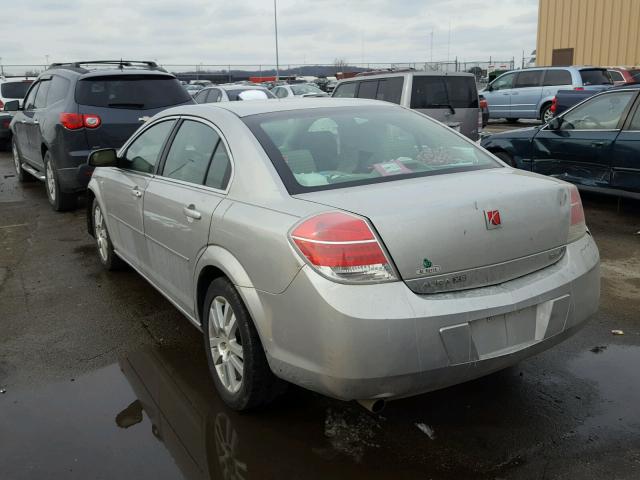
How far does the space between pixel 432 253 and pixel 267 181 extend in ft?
2.96

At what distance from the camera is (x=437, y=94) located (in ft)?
32.8

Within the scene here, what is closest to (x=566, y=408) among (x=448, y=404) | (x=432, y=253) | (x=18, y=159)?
(x=448, y=404)

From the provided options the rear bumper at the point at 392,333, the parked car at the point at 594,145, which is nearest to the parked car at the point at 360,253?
the rear bumper at the point at 392,333

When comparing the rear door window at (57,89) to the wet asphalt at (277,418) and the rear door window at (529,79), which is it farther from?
the rear door window at (529,79)

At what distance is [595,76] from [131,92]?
560 inches

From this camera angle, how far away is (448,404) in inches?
128

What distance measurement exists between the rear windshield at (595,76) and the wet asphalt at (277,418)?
14.7m

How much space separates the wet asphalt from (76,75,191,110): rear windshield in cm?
396

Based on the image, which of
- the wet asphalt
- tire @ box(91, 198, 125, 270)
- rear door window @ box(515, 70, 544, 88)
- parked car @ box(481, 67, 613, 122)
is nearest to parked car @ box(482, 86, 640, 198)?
the wet asphalt

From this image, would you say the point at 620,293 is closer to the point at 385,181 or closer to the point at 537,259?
the point at 537,259

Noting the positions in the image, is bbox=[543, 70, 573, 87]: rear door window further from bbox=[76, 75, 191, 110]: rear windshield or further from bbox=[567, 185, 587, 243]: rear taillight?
bbox=[567, 185, 587, 243]: rear taillight

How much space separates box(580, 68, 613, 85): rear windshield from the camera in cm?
1741

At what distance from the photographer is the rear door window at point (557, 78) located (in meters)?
17.5

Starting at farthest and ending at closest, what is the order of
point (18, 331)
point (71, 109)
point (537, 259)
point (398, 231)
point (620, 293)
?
point (71, 109), point (620, 293), point (18, 331), point (537, 259), point (398, 231)
